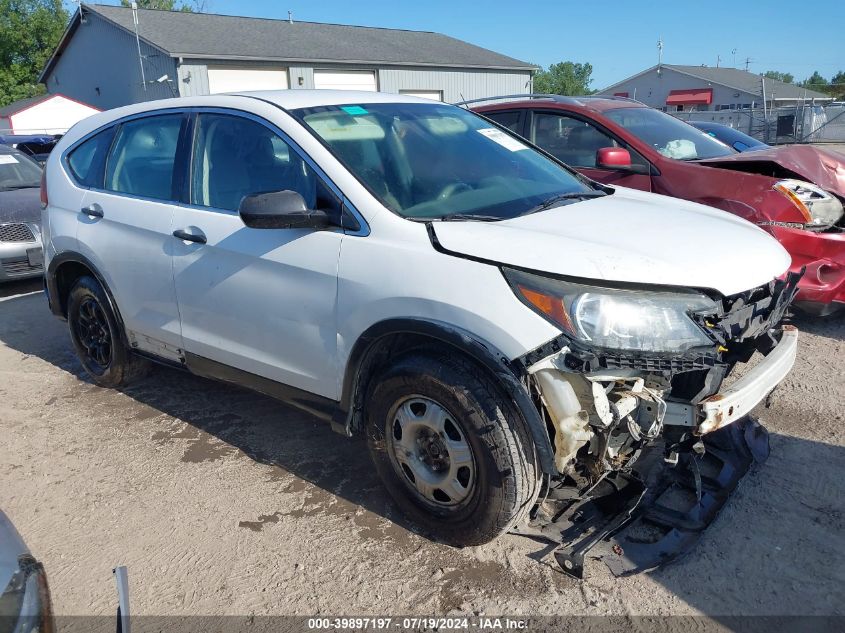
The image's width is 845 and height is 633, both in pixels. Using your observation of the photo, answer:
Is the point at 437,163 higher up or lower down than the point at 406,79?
lower down

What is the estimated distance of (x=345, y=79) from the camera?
29.0m

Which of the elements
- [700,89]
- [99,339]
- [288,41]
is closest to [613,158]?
[99,339]

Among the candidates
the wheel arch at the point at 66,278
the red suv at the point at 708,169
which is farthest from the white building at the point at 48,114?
the red suv at the point at 708,169

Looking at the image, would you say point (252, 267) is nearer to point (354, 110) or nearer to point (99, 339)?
point (354, 110)

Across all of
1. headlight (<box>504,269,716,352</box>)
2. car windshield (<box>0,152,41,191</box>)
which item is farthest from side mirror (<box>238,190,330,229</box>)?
car windshield (<box>0,152,41,191</box>)

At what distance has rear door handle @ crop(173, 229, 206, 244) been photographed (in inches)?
146

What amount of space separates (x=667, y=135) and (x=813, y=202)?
4.90ft

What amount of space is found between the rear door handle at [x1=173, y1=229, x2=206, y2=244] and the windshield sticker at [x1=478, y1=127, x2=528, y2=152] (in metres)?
1.63

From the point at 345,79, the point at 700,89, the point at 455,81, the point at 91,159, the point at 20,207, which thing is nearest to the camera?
the point at 91,159

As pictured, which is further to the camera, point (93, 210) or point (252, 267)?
point (93, 210)

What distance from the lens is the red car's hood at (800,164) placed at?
17.1ft

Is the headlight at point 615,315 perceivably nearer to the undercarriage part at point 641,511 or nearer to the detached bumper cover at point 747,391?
the detached bumper cover at point 747,391

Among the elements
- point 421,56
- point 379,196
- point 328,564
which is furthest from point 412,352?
point 421,56

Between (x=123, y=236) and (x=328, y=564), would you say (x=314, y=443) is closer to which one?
(x=328, y=564)
